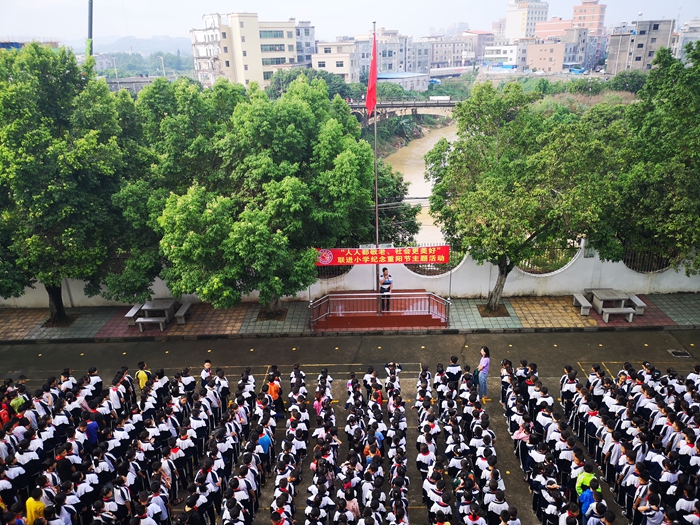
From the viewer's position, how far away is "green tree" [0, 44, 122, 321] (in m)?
12.0

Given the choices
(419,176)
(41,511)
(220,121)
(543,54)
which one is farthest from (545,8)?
(41,511)

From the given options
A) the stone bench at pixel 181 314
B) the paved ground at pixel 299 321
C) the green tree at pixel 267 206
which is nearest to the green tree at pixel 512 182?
the paved ground at pixel 299 321

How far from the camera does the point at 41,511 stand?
7.09 meters

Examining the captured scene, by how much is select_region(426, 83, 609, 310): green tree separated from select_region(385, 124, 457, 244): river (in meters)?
9.80

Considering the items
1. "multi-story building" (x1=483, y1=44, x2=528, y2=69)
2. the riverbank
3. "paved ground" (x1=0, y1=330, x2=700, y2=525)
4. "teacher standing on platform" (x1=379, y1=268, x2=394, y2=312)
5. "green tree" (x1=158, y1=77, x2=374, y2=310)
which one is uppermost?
"multi-story building" (x1=483, y1=44, x2=528, y2=69)

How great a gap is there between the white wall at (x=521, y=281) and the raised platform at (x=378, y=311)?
67 centimetres

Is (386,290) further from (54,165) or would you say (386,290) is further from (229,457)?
(54,165)

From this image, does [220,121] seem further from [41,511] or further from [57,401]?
[41,511]

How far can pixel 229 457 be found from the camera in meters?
8.32

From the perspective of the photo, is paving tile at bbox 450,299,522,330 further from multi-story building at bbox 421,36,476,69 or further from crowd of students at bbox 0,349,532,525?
multi-story building at bbox 421,36,476,69

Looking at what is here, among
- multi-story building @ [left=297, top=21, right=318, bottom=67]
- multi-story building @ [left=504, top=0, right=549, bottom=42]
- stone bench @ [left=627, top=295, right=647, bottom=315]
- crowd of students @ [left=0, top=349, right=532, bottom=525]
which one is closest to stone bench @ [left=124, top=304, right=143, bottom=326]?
crowd of students @ [left=0, top=349, right=532, bottom=525]

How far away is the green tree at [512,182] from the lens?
1253 centimetres

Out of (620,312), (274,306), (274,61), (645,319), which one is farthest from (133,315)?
(274,61)

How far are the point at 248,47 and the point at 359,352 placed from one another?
56247 mm
